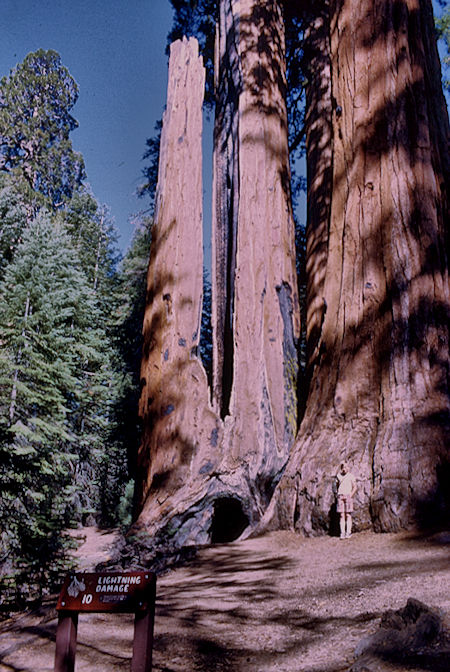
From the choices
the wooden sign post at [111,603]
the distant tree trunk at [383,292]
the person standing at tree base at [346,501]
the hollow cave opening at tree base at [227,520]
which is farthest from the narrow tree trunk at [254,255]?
the wooden sign post at [111,603]

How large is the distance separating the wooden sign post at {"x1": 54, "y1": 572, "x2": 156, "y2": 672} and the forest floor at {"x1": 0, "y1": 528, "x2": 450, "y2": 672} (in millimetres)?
681

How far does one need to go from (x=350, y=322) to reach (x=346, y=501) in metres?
1.99

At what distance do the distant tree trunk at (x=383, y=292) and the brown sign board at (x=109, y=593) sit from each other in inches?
134

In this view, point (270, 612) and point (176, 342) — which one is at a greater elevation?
point (176, 342)

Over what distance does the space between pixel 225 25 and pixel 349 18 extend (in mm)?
4155

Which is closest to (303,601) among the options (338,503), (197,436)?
(338,503)

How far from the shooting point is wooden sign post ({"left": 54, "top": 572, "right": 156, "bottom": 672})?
2.00 meters

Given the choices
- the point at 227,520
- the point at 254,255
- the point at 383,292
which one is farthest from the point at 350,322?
the point at 227,520

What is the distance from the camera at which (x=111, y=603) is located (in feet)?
6.59

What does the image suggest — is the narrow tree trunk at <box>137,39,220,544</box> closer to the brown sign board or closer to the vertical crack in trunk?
the vertical crack in trunk

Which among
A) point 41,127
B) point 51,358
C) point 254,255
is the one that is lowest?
point 254,255

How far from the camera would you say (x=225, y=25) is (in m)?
10.3

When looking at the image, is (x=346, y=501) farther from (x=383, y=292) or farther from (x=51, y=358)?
(x=51, y=358)

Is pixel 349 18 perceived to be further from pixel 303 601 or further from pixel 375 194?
pixel 303 601
